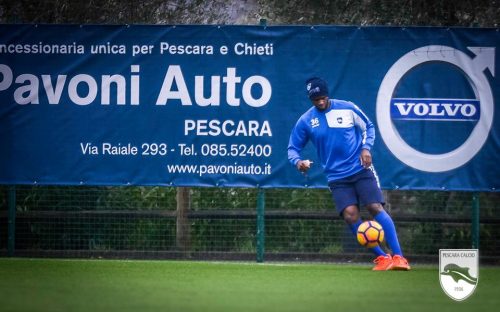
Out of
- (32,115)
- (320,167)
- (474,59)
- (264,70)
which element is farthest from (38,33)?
(474,59)

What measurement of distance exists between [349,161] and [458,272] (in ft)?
9.72

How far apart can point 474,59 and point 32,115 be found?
5307mm

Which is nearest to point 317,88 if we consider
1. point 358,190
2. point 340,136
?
point 340,136

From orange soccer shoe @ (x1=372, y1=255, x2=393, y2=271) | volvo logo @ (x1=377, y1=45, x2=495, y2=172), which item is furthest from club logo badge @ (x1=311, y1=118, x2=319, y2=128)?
orange soccer shoe @ (x1=372, y1=255, x2=393, y2=271)

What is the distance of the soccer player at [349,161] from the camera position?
40.5 feet

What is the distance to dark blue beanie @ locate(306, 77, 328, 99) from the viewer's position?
1234 cm

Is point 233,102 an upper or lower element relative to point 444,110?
upper

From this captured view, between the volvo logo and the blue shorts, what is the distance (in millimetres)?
921

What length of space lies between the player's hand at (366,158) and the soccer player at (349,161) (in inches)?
1.1

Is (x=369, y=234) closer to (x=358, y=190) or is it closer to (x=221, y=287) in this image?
(x=358, y=190)

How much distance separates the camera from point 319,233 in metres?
14.1

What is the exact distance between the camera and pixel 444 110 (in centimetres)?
1328

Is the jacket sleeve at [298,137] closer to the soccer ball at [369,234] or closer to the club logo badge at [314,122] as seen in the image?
the club logo badge at [314,122]

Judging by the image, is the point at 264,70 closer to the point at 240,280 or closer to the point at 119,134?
the point at 119,134
